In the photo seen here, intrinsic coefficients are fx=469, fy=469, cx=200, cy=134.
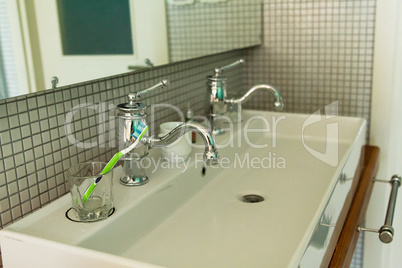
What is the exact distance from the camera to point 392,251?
1.73 m

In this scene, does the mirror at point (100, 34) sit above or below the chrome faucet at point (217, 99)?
above

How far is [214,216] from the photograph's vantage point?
3.28 feet

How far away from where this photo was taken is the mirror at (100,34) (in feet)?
2.62

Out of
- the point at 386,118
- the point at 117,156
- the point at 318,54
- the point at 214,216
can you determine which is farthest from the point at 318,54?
the point at 117,156

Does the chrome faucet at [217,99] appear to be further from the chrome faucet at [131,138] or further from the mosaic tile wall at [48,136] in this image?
the chrome faucet at [131,138]

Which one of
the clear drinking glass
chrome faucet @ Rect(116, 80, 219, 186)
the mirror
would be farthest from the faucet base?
the mirror

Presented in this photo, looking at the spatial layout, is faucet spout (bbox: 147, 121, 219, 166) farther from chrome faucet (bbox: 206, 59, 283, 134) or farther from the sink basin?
chrome faucet (bbox: 206, 59, 283, 134)

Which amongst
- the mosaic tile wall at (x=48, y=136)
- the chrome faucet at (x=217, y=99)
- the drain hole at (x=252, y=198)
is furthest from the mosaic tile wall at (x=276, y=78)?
the drain hole at (x=252, y=198)

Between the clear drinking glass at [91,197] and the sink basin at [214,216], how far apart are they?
23 millimetres

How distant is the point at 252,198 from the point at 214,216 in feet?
0.50

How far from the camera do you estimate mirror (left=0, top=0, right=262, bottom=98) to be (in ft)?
2.62

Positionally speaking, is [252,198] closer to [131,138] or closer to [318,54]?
[131,138]

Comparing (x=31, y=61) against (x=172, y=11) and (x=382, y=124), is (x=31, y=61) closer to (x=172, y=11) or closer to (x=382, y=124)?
(x=172, y=11)

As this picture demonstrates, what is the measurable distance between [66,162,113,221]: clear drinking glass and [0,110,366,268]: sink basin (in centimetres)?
2
